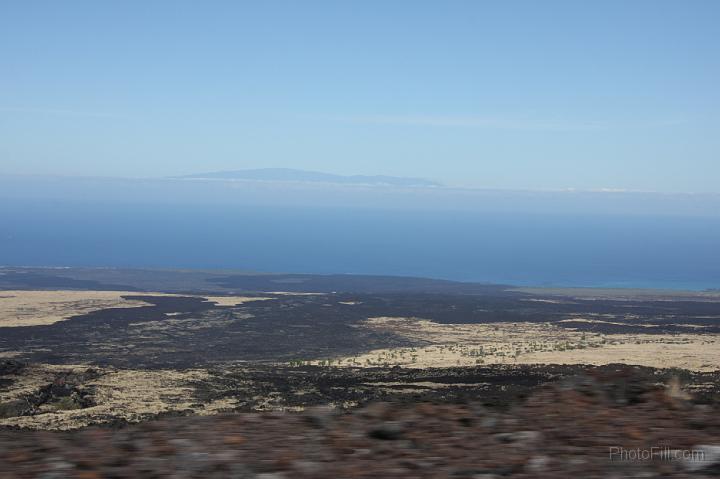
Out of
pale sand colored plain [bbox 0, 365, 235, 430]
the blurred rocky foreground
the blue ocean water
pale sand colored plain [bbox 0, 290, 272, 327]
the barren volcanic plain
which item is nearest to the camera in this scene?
the blurred rocky foreground

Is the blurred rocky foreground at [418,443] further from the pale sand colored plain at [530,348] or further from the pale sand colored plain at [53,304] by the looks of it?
the pale sand colored plain at [53,304]

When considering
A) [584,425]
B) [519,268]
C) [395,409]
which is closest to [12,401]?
[395,409]

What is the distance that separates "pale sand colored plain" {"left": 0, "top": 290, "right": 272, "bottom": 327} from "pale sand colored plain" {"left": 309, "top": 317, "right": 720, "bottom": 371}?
20.7 meters

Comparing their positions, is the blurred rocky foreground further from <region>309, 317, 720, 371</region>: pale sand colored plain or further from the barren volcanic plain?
<region>309, 317, 720, 371</region>: pale sand colored plain

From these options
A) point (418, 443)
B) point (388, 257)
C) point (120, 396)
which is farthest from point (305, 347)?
point (388, 257)

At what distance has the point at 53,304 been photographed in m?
53.4

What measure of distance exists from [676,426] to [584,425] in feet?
2.29

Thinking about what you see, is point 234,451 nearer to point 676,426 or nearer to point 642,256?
point 676,426

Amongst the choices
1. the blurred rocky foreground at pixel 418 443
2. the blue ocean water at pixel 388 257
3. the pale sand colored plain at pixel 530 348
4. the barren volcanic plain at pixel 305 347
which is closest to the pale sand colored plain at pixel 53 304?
the barren volcanic plain at pixel 305 347

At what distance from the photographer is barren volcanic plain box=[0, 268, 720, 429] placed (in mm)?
18234

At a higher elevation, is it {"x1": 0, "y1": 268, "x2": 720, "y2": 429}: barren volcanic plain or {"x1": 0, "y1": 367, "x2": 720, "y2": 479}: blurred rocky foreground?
{"x1": 0, "y1": 367, "x2": 720, "y2": 479}: blurred rocky foreground

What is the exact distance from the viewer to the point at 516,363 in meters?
28.2

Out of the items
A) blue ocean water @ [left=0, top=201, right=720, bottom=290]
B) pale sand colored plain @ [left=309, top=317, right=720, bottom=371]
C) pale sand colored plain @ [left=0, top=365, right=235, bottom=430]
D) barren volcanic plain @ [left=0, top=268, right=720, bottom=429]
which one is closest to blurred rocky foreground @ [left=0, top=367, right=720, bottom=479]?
barren volcanic plain @ [left=0, top=268, right=720, bottom=429]

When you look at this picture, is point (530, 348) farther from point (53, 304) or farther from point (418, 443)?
point (53, 304)
